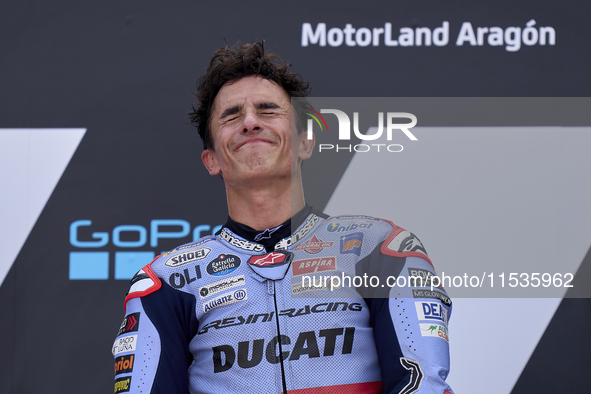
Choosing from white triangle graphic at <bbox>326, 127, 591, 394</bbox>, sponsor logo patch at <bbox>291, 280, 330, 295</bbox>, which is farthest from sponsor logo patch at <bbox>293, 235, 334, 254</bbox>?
white triangle graphic at <bbox>326, 127, 591, 394</bbox>

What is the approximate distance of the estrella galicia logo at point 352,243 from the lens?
4.11ft

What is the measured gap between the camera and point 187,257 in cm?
133

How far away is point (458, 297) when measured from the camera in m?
1.90

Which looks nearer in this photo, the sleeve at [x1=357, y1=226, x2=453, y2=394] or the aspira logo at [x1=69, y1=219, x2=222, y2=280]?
the sleeve at [x1=357, y1=226, x2=453, y2=394]

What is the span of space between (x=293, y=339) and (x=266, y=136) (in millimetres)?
542

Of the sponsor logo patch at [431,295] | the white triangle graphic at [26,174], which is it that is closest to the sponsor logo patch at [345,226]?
the sponsor logo patch at [431,295]

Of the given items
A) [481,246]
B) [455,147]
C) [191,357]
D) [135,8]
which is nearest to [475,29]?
[455,147]

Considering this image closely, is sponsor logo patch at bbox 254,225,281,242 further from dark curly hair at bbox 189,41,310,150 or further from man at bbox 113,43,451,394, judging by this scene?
dark curly hair at bbox 189,41,310,150

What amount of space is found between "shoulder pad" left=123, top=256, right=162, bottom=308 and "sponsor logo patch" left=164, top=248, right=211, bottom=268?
0.06 m

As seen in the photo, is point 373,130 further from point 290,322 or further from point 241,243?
point 290,322

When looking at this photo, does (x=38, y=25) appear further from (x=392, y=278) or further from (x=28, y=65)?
(x=392, y=278)

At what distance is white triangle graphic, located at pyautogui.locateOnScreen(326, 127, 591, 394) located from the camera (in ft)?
6.07

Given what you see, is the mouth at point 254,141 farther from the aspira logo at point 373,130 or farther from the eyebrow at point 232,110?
the aspira logo at point 373,130

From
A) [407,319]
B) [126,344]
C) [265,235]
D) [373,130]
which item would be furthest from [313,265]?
[373,130]
